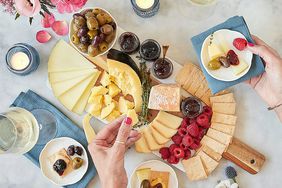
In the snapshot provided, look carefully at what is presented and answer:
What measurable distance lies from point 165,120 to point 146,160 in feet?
0.58

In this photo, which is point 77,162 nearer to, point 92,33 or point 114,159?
point 114,159

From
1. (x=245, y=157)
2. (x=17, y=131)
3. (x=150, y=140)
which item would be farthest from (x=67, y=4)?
(x=245, y=157)

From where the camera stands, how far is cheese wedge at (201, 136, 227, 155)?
173 cm

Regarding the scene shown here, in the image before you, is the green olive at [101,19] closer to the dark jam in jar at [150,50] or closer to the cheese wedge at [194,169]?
the dark jam in jar at [150,50]

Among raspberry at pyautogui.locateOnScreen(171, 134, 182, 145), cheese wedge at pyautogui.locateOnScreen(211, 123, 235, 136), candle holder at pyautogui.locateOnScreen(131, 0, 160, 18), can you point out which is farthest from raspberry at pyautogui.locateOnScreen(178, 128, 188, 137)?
candle holder at pyautogui.locateOnScreen(131, 0, 160, 18)

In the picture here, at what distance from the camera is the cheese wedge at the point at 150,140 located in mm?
1758

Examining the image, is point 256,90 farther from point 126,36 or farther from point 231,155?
point 126,36

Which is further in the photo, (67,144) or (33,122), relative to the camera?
(67,144)

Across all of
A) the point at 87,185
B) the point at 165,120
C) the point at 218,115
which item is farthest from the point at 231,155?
the point at 87,185

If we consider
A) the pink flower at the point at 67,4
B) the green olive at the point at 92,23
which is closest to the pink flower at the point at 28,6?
the pink flower at the point at 67,4

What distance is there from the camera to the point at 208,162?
174cm

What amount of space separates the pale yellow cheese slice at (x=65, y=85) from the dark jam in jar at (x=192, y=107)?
375mm

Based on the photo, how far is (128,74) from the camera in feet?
5.76

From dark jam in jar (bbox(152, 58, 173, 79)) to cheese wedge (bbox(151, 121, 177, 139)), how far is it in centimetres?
17
